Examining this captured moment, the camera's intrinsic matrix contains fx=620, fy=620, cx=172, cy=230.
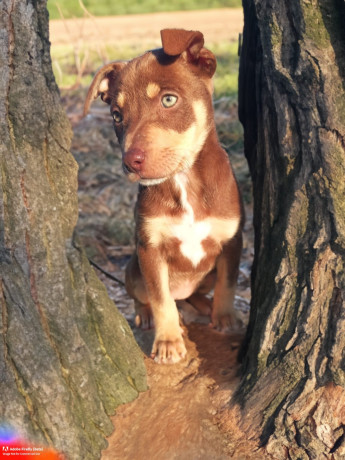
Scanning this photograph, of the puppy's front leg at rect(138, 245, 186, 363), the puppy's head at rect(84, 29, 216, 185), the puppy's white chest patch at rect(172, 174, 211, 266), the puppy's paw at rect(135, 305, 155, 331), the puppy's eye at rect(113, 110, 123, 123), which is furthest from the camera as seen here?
the puppy's paw at rect(135, 305, 155, 331)

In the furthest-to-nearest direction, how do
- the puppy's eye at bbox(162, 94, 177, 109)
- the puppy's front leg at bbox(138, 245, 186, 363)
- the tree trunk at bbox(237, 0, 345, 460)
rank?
the puppy's front leg at bbox(138, 245, 186, 363) → the puppy's eye at bbox(162, 94, 177, 109) → the tree trunk at bbox(237, 0, 345, 460)

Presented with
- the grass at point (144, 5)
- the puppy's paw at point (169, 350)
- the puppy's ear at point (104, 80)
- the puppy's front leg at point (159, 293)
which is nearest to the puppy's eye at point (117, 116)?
the puppy's ear at point (104, 80)

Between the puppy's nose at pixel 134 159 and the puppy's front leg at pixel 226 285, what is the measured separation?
3.34 feet

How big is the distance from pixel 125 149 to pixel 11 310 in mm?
1104

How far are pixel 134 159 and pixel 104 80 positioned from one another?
843mm

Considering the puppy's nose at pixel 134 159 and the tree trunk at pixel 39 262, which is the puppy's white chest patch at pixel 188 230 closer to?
the puppy's nose at pixel 134 159

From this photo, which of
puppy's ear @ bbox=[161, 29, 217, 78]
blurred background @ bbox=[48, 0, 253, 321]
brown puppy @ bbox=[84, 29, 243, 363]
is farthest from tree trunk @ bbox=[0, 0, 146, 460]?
blurred background @ bbox=[48, 0, 253, 321]

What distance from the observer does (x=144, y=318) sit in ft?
14.9

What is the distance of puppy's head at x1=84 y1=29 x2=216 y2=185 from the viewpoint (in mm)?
3463

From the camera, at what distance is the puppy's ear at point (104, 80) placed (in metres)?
3.79

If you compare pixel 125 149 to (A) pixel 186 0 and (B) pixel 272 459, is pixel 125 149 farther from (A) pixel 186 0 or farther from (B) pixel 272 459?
(A) pixel 186 0

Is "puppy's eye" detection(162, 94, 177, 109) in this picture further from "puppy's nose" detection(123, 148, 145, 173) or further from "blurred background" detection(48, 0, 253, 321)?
"blurred background" detection(48, 0, 253, 321)

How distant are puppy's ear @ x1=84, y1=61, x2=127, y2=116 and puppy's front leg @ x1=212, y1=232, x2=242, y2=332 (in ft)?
4.17

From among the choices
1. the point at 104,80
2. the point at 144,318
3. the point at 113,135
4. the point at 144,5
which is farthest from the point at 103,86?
the point at 144,5
